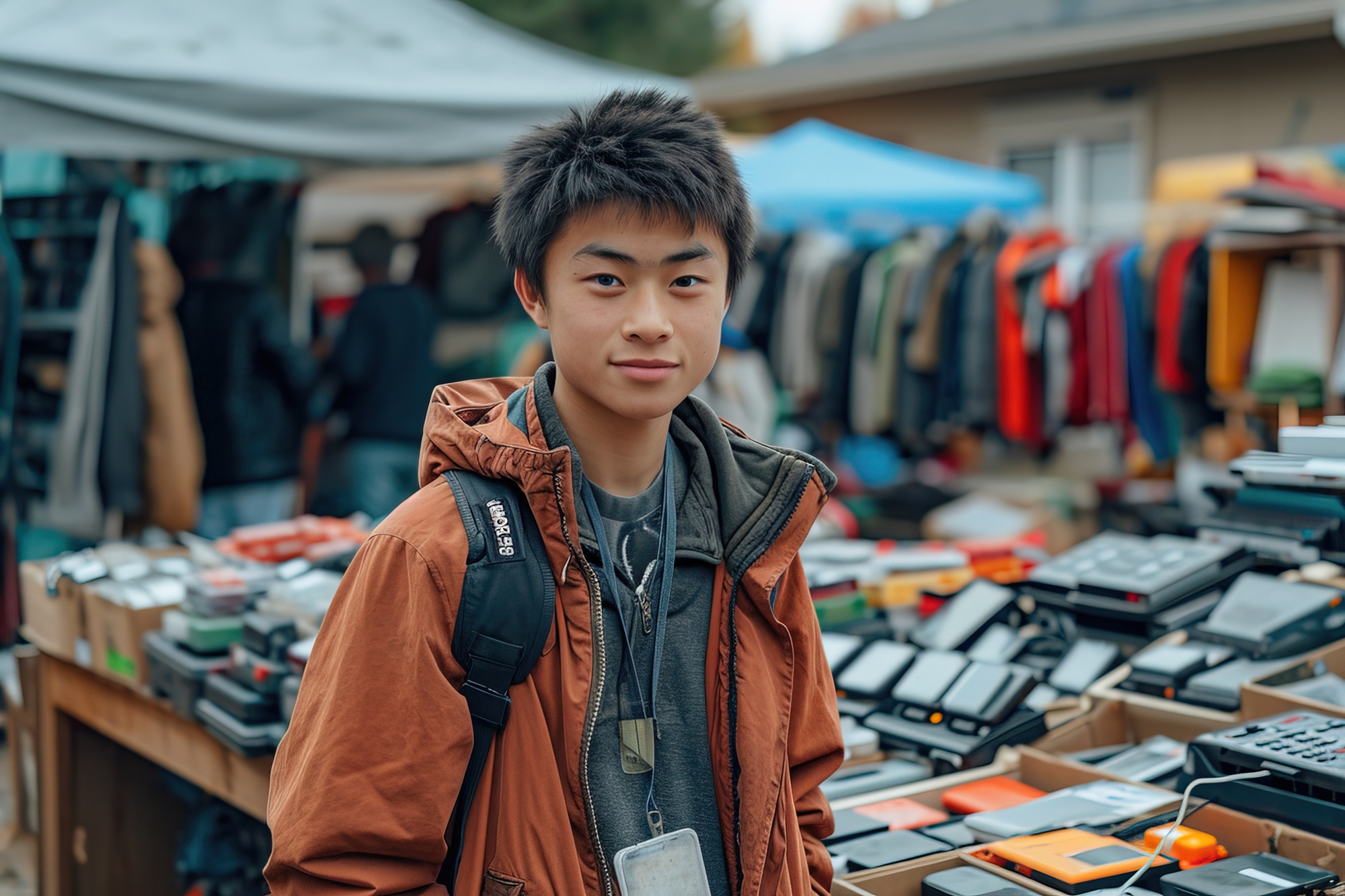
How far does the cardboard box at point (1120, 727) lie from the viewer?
2.46 metres

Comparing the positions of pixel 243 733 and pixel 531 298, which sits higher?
pixel 531 298

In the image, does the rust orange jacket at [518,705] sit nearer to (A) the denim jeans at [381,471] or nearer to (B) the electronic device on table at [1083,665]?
(B) the electronic device on table at [1083,665]

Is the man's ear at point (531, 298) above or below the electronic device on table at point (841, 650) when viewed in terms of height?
above

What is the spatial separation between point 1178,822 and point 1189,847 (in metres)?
0.13

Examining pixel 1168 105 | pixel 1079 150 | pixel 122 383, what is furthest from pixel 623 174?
pixel 1079 150

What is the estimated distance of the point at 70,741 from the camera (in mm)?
3332

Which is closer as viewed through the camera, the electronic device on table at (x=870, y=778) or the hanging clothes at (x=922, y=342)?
the electronic device on table at (x=870, y=778)

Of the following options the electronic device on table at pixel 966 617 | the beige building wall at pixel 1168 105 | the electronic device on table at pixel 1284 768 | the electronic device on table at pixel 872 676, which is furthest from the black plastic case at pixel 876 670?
the beige building wall at pixel 1168 105

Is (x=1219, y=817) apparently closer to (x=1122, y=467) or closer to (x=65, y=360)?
(x=65, y=360)

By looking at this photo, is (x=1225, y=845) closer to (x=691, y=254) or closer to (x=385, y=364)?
(x=691, y=254)

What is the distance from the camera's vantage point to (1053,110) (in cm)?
1118

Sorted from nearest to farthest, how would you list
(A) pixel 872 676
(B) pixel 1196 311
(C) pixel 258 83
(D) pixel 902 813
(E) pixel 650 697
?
(E) pixel 650 697 < (D) pixel 902 813 < (A) pixel 872 676 < (C) pixel 258 83 < (B) pixel 1196 311

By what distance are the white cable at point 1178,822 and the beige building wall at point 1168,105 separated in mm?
9060

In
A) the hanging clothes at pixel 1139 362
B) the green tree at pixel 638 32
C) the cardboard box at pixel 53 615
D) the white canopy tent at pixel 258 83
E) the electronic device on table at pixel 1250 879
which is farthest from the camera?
the green tree at pixel 638 32
